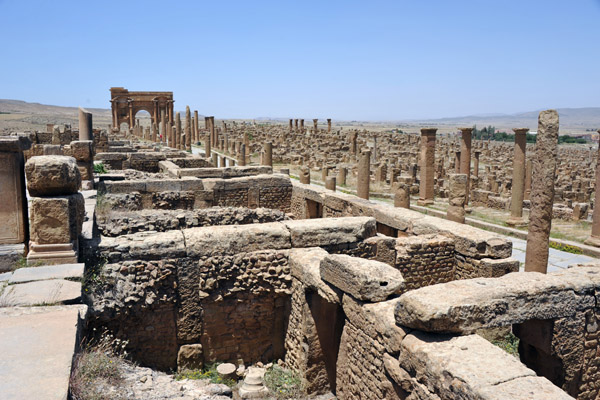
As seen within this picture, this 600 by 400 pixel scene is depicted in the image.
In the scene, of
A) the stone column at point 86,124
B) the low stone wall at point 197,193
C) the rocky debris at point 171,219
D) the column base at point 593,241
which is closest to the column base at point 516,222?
the column base at point 593,241

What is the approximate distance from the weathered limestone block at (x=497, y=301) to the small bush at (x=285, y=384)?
252 centimetres

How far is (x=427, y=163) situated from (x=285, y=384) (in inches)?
544

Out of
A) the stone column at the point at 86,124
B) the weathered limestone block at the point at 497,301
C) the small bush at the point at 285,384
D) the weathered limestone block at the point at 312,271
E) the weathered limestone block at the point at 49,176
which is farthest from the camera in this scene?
the stone column at the point at 86,124

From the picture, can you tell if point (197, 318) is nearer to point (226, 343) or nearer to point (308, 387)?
point (226, 343)

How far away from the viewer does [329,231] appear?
7.09 metres

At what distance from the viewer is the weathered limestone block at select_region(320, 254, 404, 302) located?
4877mm

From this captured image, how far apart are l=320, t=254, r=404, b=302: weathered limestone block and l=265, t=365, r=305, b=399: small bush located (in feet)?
6.24

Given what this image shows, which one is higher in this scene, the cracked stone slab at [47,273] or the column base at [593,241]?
the cracked stone slab at [47,273]

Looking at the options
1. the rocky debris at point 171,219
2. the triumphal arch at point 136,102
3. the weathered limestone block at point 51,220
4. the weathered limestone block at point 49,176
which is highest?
the triumphal arch at point 136,102

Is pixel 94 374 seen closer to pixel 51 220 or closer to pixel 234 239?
pixel 51 220

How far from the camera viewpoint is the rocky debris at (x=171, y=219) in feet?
23.3

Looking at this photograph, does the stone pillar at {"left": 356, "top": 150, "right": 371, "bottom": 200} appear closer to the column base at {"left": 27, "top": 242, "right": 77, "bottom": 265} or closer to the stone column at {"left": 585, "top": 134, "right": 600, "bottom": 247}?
the stone column at {"left": 585, "top": 134, "right": 600, "bottom": 247}

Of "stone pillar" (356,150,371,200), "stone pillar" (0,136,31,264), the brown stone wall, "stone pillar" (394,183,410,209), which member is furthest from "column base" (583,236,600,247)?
"stone pillar" (0,136,31,264)

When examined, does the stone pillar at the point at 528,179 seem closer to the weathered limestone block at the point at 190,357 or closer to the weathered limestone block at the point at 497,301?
the weathered limestone block at the point at 497,301
